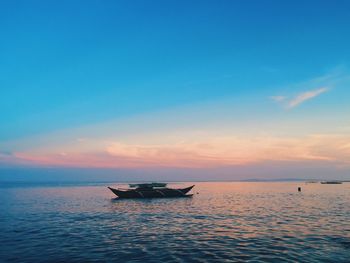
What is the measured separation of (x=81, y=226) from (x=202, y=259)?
17976mm

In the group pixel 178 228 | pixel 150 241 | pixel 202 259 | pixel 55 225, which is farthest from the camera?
pixel 55 225

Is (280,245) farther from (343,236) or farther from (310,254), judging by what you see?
(343,236)

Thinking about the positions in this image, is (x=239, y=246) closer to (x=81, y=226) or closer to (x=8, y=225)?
(x=81, y=226)

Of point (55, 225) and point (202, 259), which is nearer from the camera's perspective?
point (202, 259)

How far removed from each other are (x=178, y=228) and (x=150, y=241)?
668cm

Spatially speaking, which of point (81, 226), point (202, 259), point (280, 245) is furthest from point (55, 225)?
point (280, 245)

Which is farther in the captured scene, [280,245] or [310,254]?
[280,245]

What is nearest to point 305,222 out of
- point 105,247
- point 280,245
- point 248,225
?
point 248,225

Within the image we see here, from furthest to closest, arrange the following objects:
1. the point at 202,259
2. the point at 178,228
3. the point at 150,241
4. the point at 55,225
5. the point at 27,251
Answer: the point at 55,225
the point at 178,228
the point at 150,241
the point at 27,251
the point at 202,259

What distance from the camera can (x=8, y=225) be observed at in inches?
1342

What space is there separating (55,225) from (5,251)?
1231 centimetres

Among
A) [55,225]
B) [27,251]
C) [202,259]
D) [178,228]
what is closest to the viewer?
[202,259]

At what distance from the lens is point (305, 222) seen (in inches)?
1342

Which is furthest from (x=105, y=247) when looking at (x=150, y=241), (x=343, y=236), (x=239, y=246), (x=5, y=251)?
(x=343, y=236)
